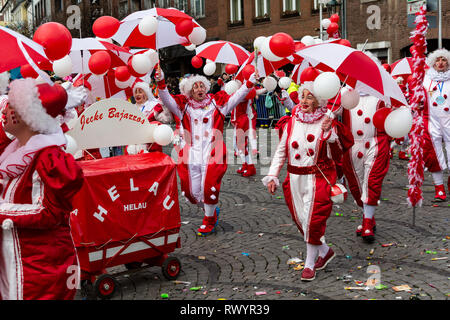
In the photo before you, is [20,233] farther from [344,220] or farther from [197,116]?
[344,220]

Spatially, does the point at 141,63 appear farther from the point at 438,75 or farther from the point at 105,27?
the point at 438,75

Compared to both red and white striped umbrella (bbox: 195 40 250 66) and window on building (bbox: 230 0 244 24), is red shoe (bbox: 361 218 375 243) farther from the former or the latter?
window on building (bbox: 230 0 244 24)

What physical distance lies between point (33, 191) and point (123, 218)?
5.36 ft

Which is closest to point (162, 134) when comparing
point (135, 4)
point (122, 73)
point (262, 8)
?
point (122, 73)

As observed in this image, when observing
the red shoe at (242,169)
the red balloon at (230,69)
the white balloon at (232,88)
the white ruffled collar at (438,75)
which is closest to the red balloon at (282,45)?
the white balloon at (232,88)

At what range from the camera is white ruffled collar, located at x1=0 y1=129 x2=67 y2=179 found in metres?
2.95

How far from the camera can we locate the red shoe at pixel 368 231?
19.4 ft

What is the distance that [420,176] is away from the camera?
663 centimetres

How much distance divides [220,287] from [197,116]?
2439 mm

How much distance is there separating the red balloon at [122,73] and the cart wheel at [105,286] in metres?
2.72

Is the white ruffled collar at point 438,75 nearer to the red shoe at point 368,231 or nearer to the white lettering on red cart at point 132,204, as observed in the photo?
the red shoe at point 368,231

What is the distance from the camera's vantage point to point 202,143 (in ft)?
21.6

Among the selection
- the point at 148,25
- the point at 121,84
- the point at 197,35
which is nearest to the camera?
the point at 148,25
